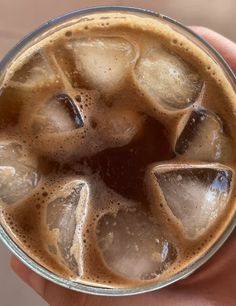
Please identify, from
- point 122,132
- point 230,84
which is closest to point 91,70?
point 122,132

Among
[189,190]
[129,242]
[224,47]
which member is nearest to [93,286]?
[129,242]

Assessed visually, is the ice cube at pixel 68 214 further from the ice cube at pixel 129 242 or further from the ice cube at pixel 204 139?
the ice cube at pixel 204 139

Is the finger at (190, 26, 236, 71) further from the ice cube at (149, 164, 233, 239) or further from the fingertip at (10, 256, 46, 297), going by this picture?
the fingertip at (10, 256, 46, 297)

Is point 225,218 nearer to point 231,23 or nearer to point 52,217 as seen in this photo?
point 52,217

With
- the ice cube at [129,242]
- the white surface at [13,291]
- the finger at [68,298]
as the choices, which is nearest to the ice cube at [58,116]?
the ice cube at [129,242]

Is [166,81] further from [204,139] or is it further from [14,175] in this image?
[14,175]
